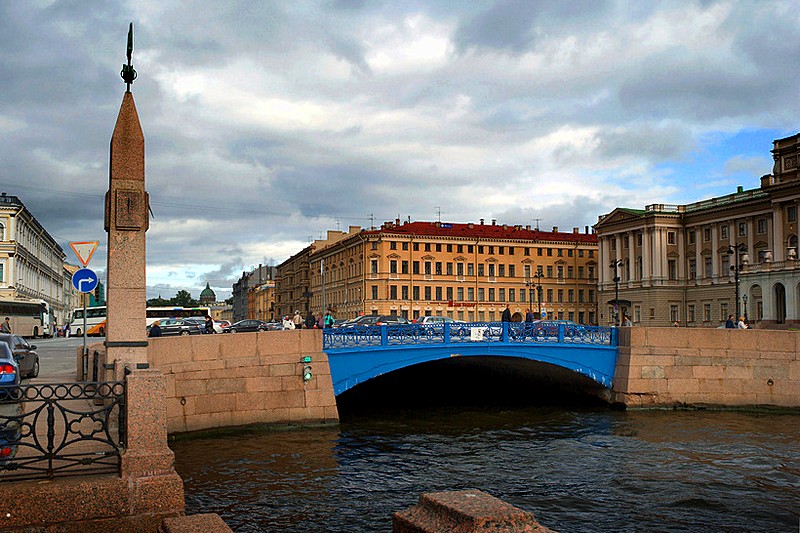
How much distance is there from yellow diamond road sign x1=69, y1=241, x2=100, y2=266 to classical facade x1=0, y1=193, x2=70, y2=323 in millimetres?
49189

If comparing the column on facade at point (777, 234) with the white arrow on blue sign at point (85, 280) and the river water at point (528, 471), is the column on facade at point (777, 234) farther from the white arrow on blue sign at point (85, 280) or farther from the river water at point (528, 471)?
the white arrow on blue sign at point (85, 280)

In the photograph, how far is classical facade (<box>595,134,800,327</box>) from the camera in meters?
68.0

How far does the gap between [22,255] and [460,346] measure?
61367mm

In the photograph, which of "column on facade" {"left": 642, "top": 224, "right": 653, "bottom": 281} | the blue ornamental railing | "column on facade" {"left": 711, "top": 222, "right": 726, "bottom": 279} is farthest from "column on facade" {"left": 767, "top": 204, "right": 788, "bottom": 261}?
the blue ornamental railing

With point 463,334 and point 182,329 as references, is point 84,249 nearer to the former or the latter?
point 463,334

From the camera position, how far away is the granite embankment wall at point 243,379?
17391 millimetres

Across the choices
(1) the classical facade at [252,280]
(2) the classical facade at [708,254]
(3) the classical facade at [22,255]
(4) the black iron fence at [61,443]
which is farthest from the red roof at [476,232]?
(1) the classical facade at [252,280]

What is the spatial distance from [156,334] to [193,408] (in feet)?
28.8

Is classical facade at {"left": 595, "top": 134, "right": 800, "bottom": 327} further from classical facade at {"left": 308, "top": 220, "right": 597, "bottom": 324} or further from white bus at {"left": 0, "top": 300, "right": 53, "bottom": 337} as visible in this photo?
white bus at {"left": 0, "top": 300, "right": 53, "bottom": 337}

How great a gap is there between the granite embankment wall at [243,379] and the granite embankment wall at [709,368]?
9545mm

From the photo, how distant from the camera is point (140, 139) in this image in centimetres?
1041

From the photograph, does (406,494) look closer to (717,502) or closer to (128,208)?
(717,502)

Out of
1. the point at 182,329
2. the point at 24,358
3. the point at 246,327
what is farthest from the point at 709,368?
the point at 246,327

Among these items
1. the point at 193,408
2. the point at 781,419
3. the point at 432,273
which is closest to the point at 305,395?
the point at 193,408
